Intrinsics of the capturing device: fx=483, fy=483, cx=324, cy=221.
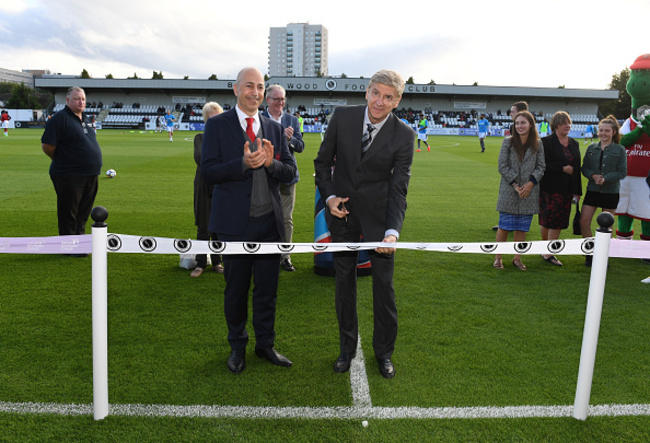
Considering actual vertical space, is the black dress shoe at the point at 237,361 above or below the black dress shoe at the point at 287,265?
below

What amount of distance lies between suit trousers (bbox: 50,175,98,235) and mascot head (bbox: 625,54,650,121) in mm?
7087

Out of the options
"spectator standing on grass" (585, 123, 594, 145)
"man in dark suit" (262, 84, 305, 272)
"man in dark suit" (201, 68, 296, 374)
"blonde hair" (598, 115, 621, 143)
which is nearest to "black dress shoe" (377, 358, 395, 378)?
"man in dark suit" (201, 68, 296, 374)

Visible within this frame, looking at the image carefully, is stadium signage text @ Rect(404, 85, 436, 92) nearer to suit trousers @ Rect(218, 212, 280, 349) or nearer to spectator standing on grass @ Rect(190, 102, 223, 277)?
spectator standing on grass @ Rect(190, 102, 223, 277)

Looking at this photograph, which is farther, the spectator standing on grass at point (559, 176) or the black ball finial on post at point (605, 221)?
the spectator standing on grass at point (559, 176)

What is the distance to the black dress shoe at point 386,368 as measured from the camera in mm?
3260

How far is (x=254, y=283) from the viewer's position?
11.1 feet

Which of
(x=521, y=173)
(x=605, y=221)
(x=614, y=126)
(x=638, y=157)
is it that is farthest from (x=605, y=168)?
(x=605, y=221)

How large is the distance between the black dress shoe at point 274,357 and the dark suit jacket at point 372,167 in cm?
105

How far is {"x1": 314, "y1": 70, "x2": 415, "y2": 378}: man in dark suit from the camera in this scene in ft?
10.1

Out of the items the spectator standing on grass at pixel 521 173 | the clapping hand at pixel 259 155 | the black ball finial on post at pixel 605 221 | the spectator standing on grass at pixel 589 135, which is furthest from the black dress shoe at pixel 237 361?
the spectator standing on grass at pixel 589 135

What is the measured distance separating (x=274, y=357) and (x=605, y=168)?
15.3 feet

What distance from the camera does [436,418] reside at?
279cm

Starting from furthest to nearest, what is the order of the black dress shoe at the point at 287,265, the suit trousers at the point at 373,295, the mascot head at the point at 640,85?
the mascot head at the point at 640,85, the black dress shoe at the point at 287,265, the suit trousers at the point at 373,295

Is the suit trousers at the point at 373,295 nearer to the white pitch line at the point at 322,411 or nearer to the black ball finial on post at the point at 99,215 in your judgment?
the white pitch line at the point at 322,411
